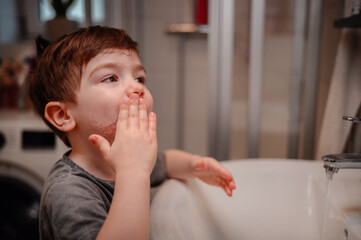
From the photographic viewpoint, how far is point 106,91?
24.4 inches

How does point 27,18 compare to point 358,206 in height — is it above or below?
above

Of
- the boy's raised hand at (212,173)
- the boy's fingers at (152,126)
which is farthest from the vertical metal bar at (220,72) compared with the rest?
the boy's fingers at (152,126)

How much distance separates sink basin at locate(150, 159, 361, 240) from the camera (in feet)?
2.26

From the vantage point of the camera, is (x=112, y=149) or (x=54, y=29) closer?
(x=112, y=149)

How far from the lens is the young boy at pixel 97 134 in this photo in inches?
19.9

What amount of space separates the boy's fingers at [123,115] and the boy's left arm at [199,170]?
31 centimetres

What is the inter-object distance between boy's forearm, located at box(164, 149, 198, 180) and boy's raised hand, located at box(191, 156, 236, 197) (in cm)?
2

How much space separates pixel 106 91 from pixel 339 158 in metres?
0.47

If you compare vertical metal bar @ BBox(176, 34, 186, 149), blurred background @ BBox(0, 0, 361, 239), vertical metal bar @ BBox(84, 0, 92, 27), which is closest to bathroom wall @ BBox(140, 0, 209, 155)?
vertical metal bar @ BBox(176, 34, 186, 149)

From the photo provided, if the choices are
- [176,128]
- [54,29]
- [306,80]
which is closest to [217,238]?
[306,80]

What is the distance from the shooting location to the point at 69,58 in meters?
0.64

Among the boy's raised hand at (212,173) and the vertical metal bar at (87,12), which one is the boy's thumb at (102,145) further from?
the vertical metal bar at (87,12)

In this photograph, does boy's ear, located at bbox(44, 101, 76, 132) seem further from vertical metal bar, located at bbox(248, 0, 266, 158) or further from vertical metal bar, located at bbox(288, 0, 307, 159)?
vertical metal bar, located at bbox(288, 0, 307, 159)

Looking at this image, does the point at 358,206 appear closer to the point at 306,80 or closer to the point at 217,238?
the point at 217,238
